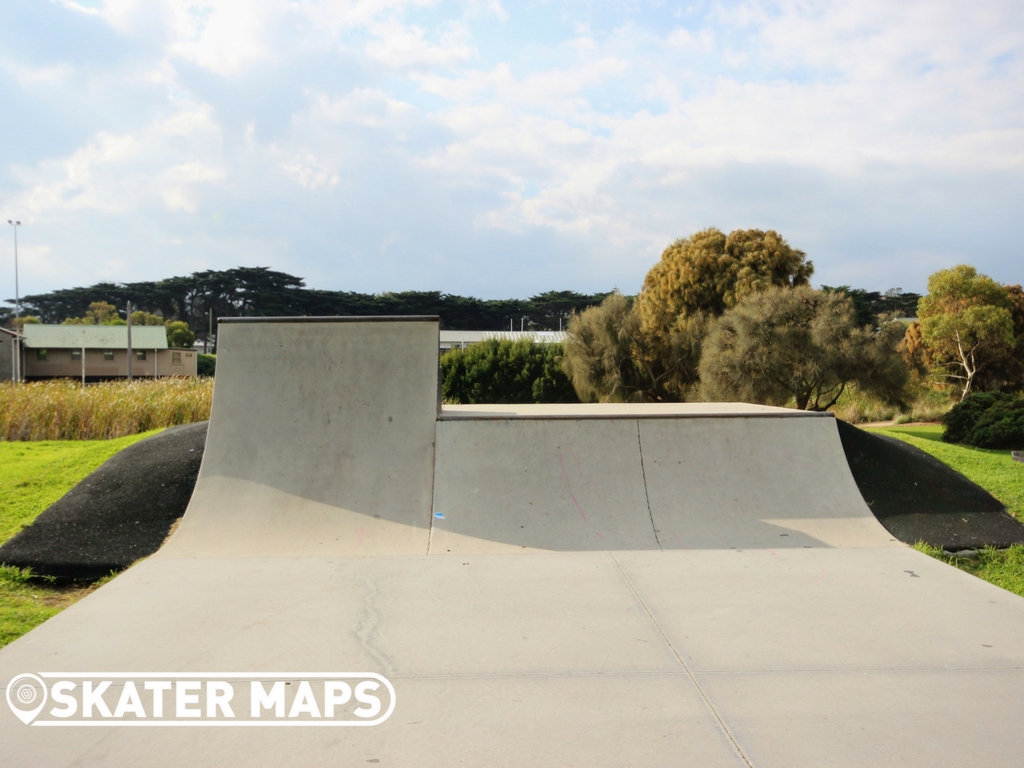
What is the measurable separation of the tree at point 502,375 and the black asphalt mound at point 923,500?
10554mm

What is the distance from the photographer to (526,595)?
379 centimetres

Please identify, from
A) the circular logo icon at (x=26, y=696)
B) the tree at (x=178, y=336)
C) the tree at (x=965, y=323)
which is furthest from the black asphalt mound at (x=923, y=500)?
the tree at (x=178, y=336)

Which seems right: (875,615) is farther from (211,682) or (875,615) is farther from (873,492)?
(211,682)

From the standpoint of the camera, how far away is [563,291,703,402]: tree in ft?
55.4

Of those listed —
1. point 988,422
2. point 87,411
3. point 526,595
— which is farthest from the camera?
point 988,422

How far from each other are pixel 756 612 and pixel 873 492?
2997mm

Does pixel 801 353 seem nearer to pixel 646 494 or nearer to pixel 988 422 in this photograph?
pixel 988 422

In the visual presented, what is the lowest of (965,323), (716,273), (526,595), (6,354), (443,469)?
(6,354)

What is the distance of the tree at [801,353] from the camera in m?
12.8

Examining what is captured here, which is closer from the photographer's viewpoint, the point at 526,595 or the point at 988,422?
the point at 526,595

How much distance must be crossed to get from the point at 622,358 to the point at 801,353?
4.90 m

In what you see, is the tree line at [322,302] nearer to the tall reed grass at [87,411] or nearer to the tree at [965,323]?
the tree at [965,323]

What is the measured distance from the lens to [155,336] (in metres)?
38.7

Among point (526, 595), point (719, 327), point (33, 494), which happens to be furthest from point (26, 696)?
point (719, 327)
